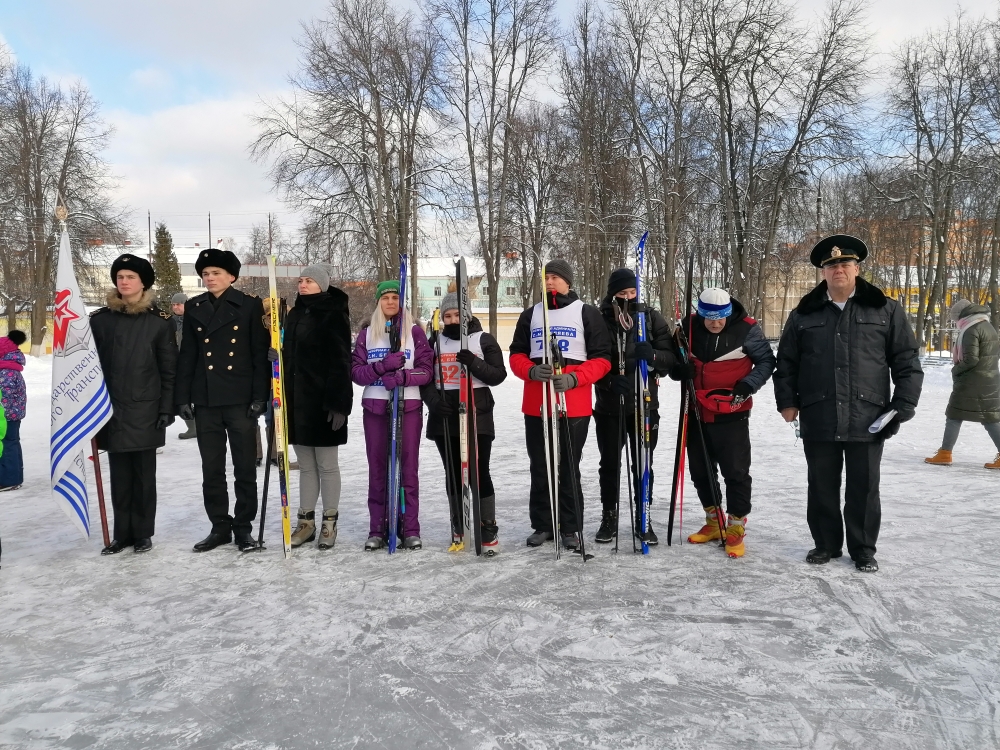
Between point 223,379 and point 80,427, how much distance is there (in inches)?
40.0

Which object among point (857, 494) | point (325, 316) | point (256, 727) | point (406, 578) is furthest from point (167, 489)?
point (857, 494)

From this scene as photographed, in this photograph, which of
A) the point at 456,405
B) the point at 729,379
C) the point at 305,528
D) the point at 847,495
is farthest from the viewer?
the point at 305,528

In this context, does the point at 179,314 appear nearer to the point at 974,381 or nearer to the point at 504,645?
the point at 504,645

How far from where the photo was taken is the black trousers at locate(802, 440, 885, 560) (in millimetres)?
4426

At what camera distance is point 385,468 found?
5.13m

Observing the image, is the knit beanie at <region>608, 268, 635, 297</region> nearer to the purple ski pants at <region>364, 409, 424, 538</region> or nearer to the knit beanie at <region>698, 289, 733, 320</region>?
the knit beanie at <region>698, 289, 733, 320</region>

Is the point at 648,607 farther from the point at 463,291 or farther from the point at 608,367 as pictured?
the point at 463,291

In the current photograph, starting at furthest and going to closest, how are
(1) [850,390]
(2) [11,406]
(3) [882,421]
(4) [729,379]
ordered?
(2) [11,406] < (4) [729,379] < (1) [850,390] < (3) [882,421]

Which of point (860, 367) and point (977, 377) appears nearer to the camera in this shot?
point (860, 367)

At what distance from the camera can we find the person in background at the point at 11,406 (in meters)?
7.22

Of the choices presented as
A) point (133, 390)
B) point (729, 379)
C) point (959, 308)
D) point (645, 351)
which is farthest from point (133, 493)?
point (959, 308)

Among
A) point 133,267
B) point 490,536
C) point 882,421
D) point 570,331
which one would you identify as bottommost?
point 490,536

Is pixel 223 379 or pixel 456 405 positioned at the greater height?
pixel 223 379

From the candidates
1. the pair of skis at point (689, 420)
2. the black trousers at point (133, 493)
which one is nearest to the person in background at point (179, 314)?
the black trousers at point (133, 493)
